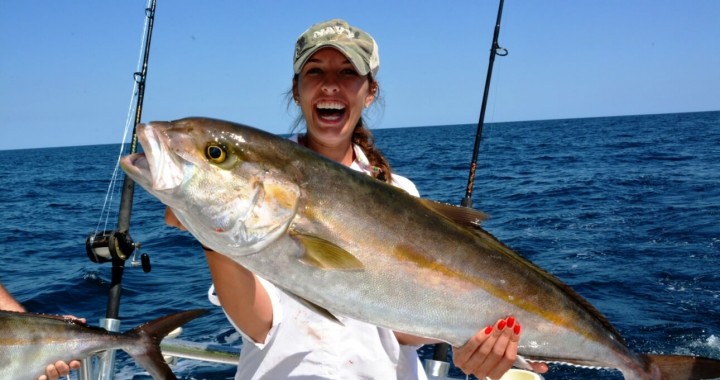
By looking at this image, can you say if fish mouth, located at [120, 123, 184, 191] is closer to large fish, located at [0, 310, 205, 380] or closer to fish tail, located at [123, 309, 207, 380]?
fish tail, located at [123, 309, 207, 380]

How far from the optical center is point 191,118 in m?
2.19

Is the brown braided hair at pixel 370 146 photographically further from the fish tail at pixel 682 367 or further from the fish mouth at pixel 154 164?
the fish tail at pixel 682 367

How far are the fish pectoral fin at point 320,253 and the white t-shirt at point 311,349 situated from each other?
0.58m

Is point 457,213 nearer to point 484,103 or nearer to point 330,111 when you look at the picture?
point 330,111

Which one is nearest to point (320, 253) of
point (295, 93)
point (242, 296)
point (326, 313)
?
point (326, 313)

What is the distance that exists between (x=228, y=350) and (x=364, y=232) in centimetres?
204

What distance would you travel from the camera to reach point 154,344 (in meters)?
3.33

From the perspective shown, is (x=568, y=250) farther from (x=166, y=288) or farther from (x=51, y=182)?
(x=51, y=182)

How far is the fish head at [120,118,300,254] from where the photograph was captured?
6.68 feet

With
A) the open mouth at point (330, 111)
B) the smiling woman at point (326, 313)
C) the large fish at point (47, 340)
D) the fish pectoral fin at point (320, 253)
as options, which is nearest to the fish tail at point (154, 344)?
the large fish at point (47, 340)

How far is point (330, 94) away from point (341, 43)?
9.1 inches

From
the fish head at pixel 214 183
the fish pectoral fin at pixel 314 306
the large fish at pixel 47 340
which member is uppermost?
the fish head at pixel 214 183

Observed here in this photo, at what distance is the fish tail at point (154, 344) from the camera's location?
3.28 meters

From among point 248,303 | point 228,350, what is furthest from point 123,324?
point 248,303
